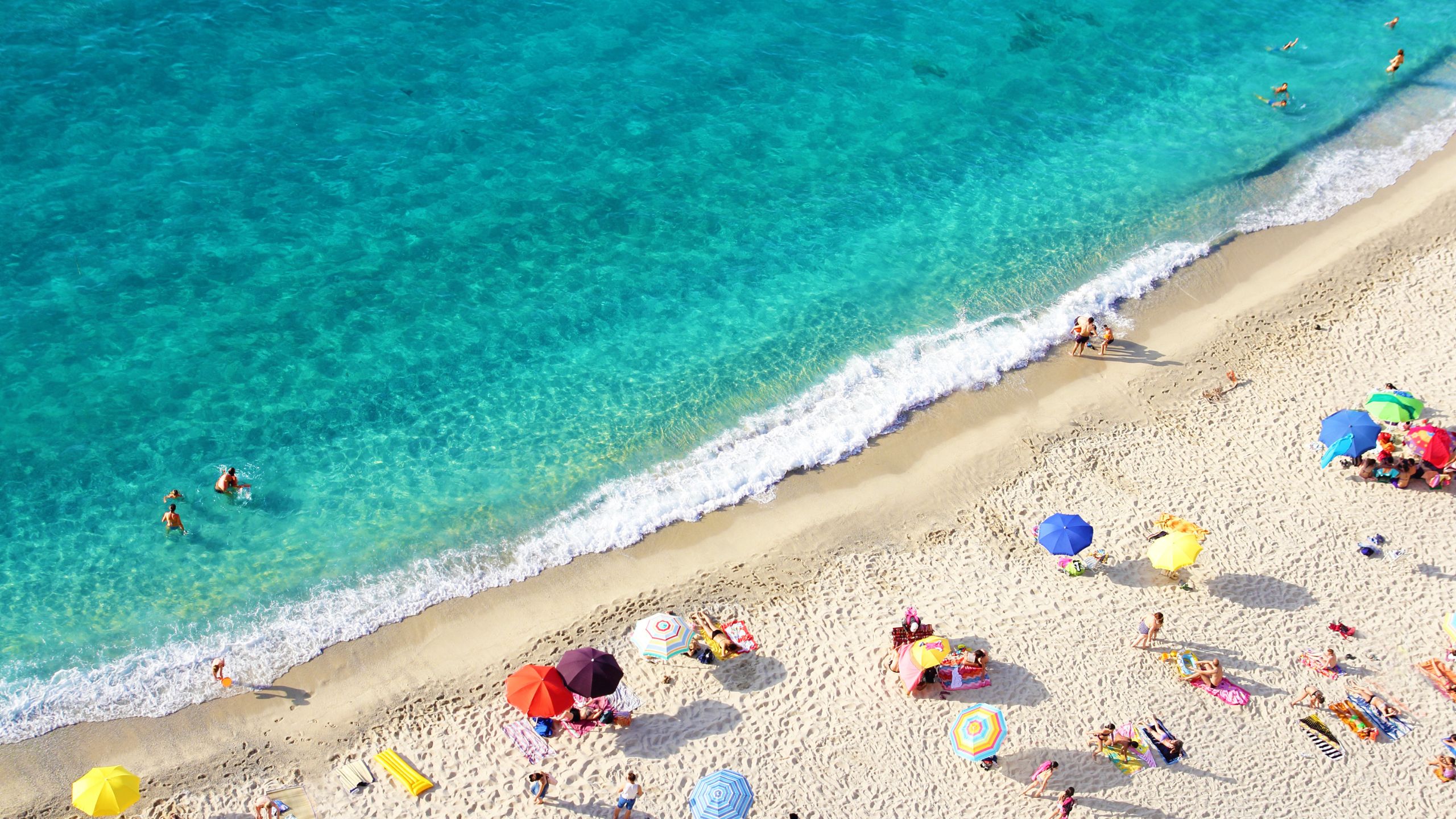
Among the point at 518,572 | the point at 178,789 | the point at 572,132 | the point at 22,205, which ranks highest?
the point at 572,132

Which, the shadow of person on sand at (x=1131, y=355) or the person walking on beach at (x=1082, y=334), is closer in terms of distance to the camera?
the person walking on beach at (x=1082, y=334)

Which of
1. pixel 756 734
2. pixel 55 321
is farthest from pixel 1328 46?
pixel 55 321

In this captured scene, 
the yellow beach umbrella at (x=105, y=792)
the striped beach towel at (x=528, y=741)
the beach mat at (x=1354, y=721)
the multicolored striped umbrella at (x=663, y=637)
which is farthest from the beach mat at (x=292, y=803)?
the beach mat at (x=1354, y=721)

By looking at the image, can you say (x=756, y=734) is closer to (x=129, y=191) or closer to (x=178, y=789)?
(x=178, y=789)

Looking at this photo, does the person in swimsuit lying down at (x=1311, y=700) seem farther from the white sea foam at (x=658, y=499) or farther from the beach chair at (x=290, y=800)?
the beach chair at (x=290, y=800)

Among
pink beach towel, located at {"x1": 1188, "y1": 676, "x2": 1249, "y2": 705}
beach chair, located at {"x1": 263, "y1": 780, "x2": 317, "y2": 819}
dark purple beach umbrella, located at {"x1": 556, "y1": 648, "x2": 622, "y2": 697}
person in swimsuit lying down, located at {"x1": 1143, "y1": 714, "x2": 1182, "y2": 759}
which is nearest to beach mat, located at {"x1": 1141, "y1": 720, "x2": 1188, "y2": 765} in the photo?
person in swimsuit lying down, located at {"x1": 1143, "y1": 714, "x2": 1182, "y2": 759}

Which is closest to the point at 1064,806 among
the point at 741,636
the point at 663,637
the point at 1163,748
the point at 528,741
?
the point at 1163,748

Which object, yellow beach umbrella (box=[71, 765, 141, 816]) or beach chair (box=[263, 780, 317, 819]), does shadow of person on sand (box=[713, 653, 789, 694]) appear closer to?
beach chair (box=[263, 780, 317, 819])
